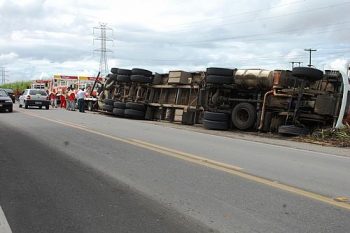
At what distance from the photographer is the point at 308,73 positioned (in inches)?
687

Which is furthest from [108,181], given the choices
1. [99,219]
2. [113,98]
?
[113,98]

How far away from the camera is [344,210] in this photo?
257 inches

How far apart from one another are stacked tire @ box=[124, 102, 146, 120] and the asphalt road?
13348 mm

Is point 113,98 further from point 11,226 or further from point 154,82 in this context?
point 11,226

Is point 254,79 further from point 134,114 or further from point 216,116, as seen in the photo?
point 134,114

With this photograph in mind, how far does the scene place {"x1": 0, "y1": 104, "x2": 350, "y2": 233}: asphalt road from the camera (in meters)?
5.91

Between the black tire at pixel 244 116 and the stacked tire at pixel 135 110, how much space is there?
285 inches

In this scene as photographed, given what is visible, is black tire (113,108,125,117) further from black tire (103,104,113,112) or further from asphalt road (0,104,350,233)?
asphalt road (0,104,350,233)

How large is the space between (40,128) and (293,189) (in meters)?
11.7

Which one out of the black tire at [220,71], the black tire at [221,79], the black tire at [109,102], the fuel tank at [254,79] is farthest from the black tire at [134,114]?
the fuel tank at [254,79]

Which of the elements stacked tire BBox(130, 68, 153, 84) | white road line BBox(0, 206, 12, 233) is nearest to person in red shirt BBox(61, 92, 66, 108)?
stacked tire BBox(130, 68, 153, 84)

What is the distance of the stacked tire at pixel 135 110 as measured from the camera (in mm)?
26422

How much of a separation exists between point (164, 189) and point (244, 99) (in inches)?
522

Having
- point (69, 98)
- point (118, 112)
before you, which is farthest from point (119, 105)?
point (69, 98)
